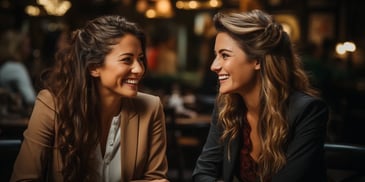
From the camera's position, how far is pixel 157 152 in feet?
7.89

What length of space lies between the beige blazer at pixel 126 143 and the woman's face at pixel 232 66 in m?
0.41

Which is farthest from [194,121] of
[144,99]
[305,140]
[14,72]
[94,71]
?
[305,140]

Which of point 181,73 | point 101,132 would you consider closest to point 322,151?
point 101,132

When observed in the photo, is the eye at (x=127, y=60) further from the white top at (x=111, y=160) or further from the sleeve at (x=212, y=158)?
the sleeve at (x=212, y=158)

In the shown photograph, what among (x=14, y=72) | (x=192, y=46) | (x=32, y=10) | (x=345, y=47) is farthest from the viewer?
(x=192, y=46)

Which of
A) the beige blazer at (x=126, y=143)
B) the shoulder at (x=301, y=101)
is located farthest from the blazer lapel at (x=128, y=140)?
the shoulder at (x=301, y=101)

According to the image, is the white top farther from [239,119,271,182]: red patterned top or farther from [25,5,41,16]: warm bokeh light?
[25,5,41,16]: warm bokeh light

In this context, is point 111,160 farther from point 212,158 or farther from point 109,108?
point 212,158

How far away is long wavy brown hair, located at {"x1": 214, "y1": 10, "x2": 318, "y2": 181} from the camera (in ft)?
6.99

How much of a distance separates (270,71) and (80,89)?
81 cm

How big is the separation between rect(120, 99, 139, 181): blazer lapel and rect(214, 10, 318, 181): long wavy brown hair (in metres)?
0.54

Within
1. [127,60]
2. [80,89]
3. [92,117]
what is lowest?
[92,117]

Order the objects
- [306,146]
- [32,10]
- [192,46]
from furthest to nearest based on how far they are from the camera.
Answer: [192,46] → [32,10] → [306,146]

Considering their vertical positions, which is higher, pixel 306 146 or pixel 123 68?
pixel 123 68
